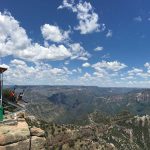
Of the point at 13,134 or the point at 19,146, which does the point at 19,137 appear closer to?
the point at 13,134

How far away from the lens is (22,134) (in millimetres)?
37250

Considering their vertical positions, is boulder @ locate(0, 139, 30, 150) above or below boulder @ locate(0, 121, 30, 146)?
below

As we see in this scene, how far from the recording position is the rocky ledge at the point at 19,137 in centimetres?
3506

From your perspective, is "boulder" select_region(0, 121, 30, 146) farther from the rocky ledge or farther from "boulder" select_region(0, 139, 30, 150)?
"boulder" select_region(0, 139, 30, 150)

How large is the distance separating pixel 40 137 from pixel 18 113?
11.4 m

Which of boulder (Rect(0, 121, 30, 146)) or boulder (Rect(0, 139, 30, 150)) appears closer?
boulder (Rect(0, 139, 30, 150))

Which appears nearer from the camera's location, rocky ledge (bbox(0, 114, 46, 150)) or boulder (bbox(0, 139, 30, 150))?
boulder (bbox(0, 139, 30, 150))

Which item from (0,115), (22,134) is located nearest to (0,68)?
(0,115)

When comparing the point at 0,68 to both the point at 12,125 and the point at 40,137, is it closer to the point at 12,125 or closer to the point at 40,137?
the point at 12,125

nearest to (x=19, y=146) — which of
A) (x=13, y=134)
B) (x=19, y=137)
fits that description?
(x=19, y=137)

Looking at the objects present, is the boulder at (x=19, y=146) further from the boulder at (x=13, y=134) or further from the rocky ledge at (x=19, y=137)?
the boulder at (x=13, y=134)

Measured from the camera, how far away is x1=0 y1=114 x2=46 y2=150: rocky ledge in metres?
35.1

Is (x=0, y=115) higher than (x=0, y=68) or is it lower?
lower

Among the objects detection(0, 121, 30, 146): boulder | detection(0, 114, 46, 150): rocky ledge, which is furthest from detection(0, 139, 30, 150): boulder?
detection(0, 121, 30, 146): boulder
